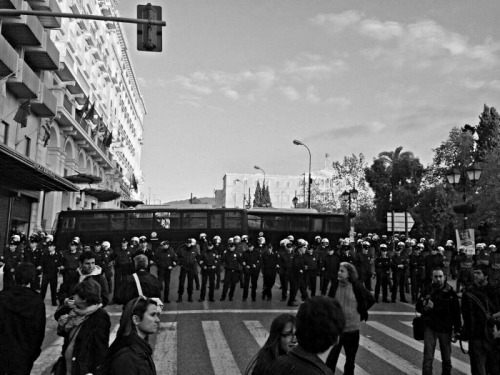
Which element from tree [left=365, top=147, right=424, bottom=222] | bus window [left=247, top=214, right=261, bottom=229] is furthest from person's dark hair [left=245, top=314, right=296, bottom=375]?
tree [left=365, top=147, right=424, bottom=222]

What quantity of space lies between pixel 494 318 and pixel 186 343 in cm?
576

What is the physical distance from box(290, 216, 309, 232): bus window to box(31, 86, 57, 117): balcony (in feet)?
53.9

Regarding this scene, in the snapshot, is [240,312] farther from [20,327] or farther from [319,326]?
[319,326]

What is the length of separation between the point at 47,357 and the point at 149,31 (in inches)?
275

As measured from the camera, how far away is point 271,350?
140 inches

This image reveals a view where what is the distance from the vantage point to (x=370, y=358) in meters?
9.11

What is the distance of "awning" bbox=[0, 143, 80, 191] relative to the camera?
60.4 feet

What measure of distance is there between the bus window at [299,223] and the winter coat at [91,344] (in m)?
28.6

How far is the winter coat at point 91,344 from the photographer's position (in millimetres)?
4211

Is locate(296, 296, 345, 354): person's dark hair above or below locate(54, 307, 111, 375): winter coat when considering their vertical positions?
above

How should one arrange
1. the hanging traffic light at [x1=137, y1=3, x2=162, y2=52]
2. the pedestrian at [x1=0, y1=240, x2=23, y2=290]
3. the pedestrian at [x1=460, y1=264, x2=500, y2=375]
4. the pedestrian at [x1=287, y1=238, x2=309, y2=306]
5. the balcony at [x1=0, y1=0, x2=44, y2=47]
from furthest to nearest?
the balcony at [x1=0, y1=0, x2=44, y2=47], the pedestrian at [x1=287, y1=238, x2=309, y2=306], the pedestrian at [x1=0, y1=240, x2=23, y2=290], the hanging traffic light at [x1=137, y1=3, x2=162, y2=52], the pedestrian at [x1=460, y1=264, x2=500, y2=375]

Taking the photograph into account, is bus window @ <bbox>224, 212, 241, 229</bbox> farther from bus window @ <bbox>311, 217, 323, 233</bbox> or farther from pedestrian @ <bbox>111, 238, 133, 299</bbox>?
pedestrian @ <bbox>111, 238, 133, 299</bbox>

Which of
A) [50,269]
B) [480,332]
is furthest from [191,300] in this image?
[480,332]

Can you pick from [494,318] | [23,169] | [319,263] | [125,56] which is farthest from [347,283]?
[125,56]
